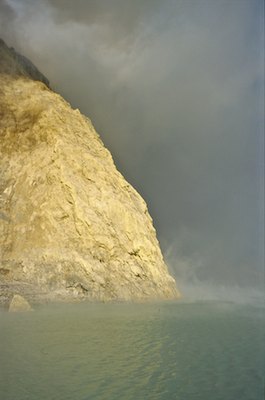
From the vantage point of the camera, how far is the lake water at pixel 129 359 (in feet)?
38.2

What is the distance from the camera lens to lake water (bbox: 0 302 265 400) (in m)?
11.6

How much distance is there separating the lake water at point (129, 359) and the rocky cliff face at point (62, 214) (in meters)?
11.9

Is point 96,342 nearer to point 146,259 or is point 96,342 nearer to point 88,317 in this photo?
point 88,317

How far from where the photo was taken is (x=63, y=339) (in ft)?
61.1

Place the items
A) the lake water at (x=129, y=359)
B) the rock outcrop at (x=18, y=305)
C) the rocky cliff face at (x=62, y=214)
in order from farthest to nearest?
the rocky cliff face at (x=62, y=214) → the rock outcrop at (x=18, y=305) → the lake water at (x=129, y=359)

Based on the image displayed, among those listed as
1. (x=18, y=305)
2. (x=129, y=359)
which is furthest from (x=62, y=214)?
(x=129, y=359)

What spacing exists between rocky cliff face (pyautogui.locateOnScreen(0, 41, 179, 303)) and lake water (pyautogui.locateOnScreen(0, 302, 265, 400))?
467 inches

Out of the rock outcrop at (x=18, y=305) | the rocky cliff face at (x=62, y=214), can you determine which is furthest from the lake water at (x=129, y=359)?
the rocky cliff face at (x=62, y=214)

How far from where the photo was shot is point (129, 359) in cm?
1516

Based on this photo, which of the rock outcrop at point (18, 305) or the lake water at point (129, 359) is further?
the rock outcrop at point (18, 305)

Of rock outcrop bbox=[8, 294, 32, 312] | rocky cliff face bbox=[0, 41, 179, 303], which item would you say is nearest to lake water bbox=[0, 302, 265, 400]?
rock outcrop bbox=[8, 294, 32, 312]

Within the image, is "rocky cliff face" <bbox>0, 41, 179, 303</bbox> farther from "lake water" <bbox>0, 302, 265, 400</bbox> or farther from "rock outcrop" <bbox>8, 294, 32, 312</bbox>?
"lake water" <bbox>0, 302, 265, 400</bbox>

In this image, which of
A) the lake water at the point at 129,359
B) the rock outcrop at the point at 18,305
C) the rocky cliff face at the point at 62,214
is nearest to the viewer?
the lake water at the point at 129,359

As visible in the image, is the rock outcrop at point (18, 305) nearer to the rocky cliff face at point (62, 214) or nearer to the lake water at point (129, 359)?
the rocky cliff face at point (62, 214)
